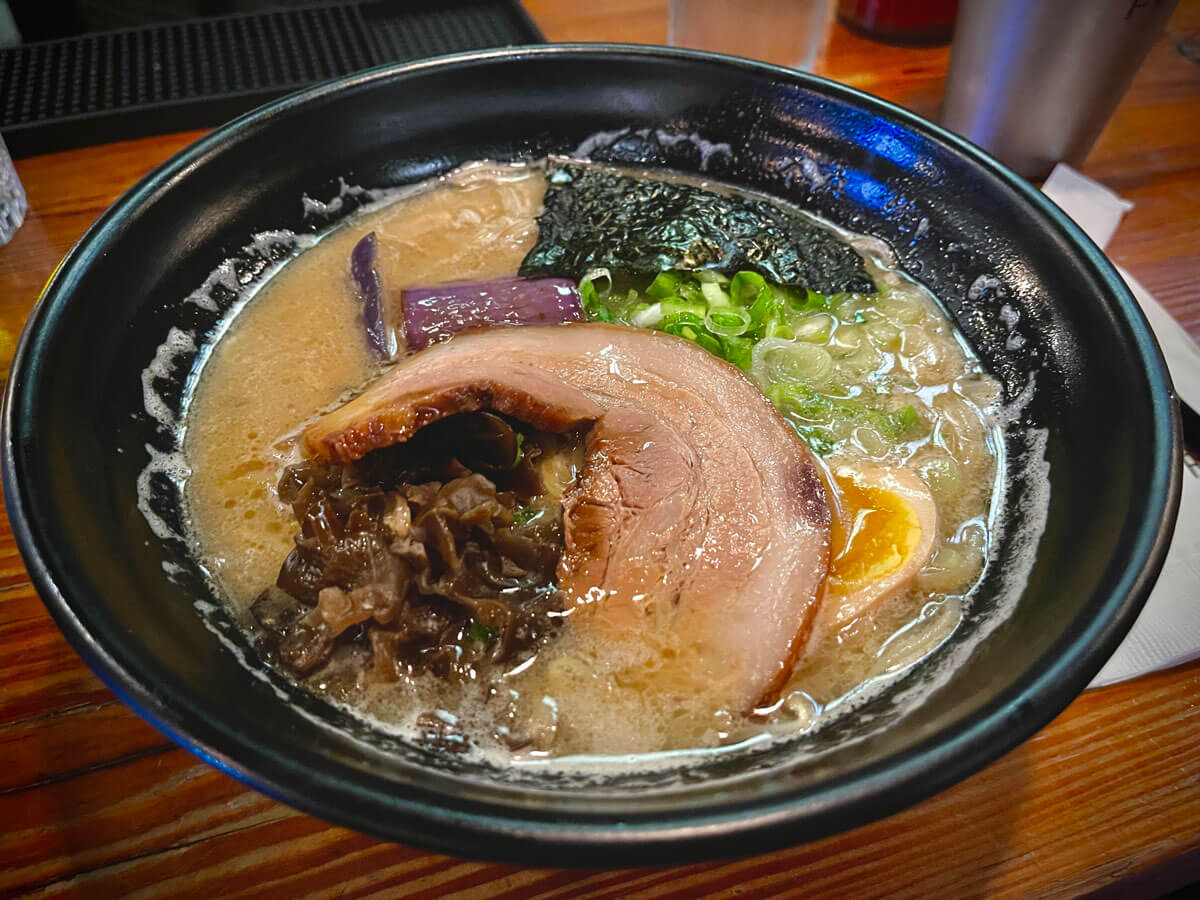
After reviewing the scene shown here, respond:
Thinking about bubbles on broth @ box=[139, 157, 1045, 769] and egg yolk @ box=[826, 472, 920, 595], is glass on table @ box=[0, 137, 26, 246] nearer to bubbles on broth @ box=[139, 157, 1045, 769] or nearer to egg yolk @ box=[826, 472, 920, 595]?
bubbles on broth @ box=[139, 157, 1045, 769]

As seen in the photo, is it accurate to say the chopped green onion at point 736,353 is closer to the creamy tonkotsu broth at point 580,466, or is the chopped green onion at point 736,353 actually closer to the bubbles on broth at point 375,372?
the creamy tonkotsu broth at point 580,466

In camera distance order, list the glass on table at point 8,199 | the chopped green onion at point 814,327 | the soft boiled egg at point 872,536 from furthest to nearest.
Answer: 1. the glass on table at point 8,199
2. the chopped green onion at point 814,327
3. the soft boiled egg at point 872,536

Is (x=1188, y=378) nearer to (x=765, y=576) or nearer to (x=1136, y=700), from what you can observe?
(x=1136, y=700)

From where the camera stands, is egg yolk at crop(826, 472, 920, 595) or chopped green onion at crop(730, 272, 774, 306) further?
chopped green onion at crop(730, 272, 774, 306)

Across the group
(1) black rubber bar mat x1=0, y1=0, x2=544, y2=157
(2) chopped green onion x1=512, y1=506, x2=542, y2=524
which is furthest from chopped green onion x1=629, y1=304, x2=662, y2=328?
(1) black rubber bar mat x1=0, y1=0, x2=544, y2=157

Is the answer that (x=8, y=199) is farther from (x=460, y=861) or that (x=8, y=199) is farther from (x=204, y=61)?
(x=460, y=861)

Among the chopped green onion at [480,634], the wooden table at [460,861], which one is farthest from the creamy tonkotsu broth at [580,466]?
the wooden table at [460,861]
